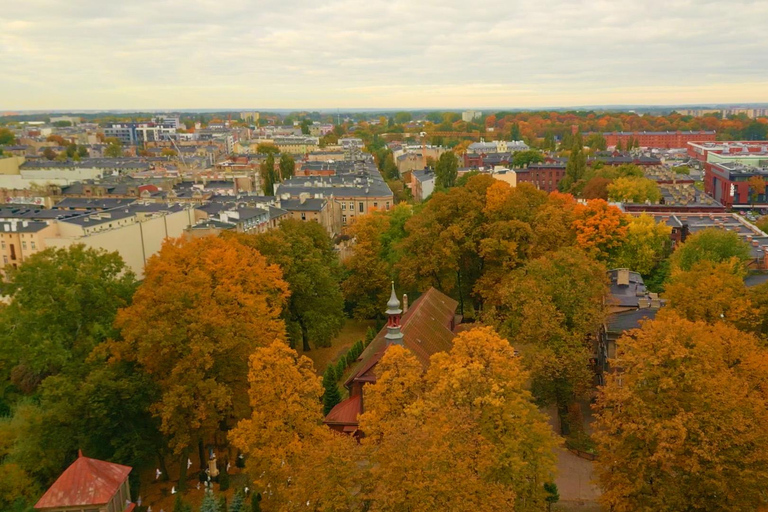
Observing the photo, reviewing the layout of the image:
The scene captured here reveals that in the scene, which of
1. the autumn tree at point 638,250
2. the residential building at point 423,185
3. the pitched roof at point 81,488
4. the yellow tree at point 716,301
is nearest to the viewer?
the pitched roof at point 81,488

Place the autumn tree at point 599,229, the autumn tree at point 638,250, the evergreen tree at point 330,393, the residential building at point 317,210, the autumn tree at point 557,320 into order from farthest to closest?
1. the residential building at point 317,210
2. the autumn tree at point 638,250
3. the autumn tree at point 599,229
4. the evergreen tree at point 330,393
5. the autumn tree at point 557,320

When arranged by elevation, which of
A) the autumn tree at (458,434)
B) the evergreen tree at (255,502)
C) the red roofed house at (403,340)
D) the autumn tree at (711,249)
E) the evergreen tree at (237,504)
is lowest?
the evergreen tree at (255,502)

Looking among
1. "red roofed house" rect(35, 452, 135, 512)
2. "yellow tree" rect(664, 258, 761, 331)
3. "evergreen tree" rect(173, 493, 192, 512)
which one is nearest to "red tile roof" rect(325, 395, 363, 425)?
"evergreen tree" rect(173, 493, 192, 512)

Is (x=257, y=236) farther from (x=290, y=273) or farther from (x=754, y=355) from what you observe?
(x=754, y=355)

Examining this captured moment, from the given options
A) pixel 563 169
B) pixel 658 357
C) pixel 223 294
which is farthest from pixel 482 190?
pixel 563 169

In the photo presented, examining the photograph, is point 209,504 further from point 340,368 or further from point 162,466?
point 340,368

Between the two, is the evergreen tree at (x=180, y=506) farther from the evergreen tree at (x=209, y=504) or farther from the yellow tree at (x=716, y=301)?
the yellow tree at (x=716, y=301)

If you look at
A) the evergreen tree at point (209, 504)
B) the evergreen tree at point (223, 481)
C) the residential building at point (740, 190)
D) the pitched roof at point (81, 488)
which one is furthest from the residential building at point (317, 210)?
the residential building at point (740, 190)

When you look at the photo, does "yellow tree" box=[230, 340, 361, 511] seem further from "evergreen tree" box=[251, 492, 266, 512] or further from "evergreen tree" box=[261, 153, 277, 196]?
"evergreen tree" box=[261, 153, 277, 196]
